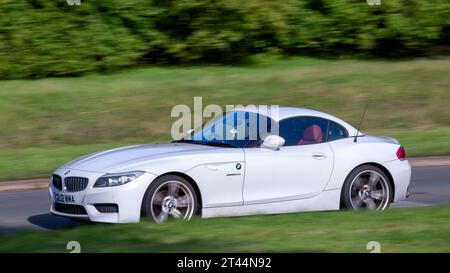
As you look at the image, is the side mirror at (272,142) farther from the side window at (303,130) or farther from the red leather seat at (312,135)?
the red leather seat at (312,135)

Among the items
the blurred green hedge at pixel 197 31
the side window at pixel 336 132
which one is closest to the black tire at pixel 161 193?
the side window at pixel 336 132

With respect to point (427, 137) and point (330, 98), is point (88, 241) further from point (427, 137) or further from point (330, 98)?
point (330, 98)

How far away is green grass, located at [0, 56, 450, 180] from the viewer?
2017cm

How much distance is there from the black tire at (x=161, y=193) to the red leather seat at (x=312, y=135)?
1.68 m

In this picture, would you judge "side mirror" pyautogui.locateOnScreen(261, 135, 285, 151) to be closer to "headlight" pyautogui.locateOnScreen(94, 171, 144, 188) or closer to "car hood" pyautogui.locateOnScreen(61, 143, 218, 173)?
"car hood" pyautogui.locateOnScreen(61, 143, 218, 173)

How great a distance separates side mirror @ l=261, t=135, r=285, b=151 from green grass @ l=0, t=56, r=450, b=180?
24.9 ft

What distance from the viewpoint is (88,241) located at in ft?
28.6

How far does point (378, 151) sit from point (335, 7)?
15.0 metres

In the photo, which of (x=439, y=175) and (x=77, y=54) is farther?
(x=77, y=54)

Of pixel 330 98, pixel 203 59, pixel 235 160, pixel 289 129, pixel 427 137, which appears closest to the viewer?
pixel 235 160

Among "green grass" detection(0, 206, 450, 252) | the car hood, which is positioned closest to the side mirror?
the car hood

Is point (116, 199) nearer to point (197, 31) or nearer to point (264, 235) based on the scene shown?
point (264, 235)

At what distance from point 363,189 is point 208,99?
11258mm

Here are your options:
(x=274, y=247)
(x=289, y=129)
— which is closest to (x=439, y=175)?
(x=289, y=129)
